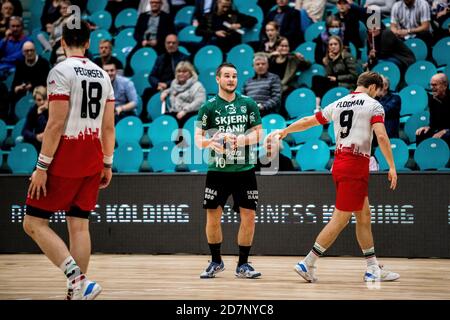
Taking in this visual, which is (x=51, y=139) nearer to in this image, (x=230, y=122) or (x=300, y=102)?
(x=230, y=122)

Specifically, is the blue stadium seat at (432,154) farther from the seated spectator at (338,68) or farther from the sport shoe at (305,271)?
the sport shoe at (305,271)

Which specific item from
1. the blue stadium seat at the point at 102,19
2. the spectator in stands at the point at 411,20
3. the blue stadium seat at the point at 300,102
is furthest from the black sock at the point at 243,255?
the blue stadium seat at the point at 102,19

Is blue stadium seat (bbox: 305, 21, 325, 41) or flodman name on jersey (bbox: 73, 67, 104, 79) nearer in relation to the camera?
flodman name on jersey (bbox: 73, 67, 104, 79)

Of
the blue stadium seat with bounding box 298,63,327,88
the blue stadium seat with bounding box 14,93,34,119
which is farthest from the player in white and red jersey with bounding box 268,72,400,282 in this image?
the blue stadium seat with bounding box 14,93,34,119

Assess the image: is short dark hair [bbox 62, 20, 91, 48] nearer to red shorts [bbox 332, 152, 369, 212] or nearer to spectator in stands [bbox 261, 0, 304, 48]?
red shorts [bbox 332, 152, 369, 212]

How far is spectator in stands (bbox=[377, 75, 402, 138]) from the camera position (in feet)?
36.9

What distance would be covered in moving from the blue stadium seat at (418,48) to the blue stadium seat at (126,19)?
212 inches

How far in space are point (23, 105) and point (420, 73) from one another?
6726mm

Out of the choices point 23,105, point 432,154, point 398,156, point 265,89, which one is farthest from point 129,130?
point 432,154

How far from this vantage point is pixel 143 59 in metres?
14.0

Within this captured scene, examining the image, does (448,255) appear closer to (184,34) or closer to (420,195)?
(420,195)

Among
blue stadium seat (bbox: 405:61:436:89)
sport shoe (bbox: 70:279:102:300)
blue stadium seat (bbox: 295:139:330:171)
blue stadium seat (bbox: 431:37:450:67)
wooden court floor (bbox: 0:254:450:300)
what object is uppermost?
blue stadium seat (bbox: 431:37:450:67)

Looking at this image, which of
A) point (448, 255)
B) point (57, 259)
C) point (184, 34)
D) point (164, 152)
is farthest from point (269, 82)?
point (57, 259)

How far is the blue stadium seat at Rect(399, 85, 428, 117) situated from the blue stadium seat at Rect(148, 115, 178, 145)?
11.5 ft
